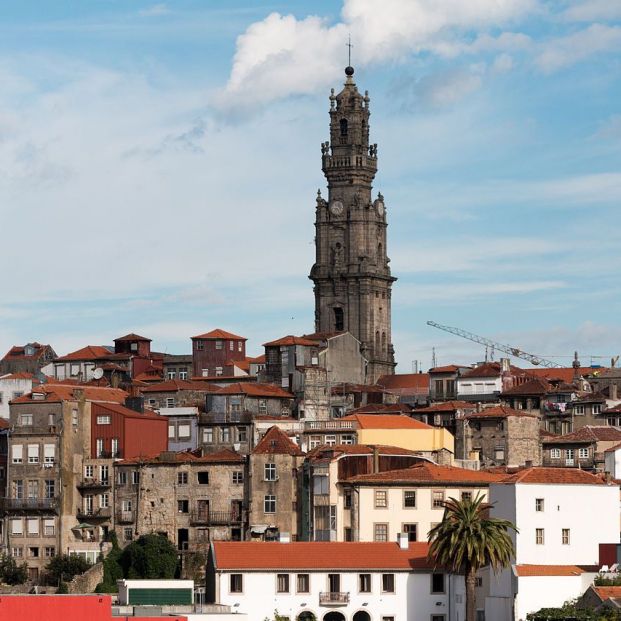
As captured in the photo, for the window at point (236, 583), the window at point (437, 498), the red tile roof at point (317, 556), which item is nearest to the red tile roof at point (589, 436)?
the window at point (437, 498)

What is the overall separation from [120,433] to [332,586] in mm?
35705

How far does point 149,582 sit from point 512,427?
44.0m

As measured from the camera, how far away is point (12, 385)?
171375 mm

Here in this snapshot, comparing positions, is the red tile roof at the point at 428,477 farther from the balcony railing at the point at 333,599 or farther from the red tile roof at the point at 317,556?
the balcony railing at the point at 333,599

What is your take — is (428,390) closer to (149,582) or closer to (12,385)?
(12,385)

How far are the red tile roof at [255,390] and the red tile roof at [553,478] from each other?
39.1 meters

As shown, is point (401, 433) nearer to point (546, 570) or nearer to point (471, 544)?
point (546, 570)

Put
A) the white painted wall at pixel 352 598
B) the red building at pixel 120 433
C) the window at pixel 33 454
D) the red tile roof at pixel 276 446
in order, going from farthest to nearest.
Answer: the red building at pixel 120 433 < the window at pixel 33 454 < the red tile roof at pixel 276 446 < the white painted wall at pixel 352 598

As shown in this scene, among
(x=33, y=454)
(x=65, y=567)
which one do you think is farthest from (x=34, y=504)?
(x=65, y=567)

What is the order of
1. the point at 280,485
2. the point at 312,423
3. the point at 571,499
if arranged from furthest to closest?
the point at 312,423 < the point at 280,485 < the point at 571,499

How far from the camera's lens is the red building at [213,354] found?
180000 mm

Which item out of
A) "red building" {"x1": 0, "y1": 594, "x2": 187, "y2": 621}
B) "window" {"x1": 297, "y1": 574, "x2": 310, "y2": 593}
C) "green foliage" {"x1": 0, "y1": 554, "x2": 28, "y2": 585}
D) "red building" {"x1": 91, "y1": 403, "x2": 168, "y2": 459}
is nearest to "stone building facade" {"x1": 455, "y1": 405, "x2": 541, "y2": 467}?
"red building" {"x1": 91, "y1": 403, "x2": 168, "y2": 459}

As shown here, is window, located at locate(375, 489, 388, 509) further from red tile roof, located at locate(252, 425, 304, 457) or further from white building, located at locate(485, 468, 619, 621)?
white building, located at locate(485, 468, 619, 621)

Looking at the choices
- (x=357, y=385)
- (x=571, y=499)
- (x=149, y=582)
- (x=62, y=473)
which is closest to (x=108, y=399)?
(x=62, y=473)
